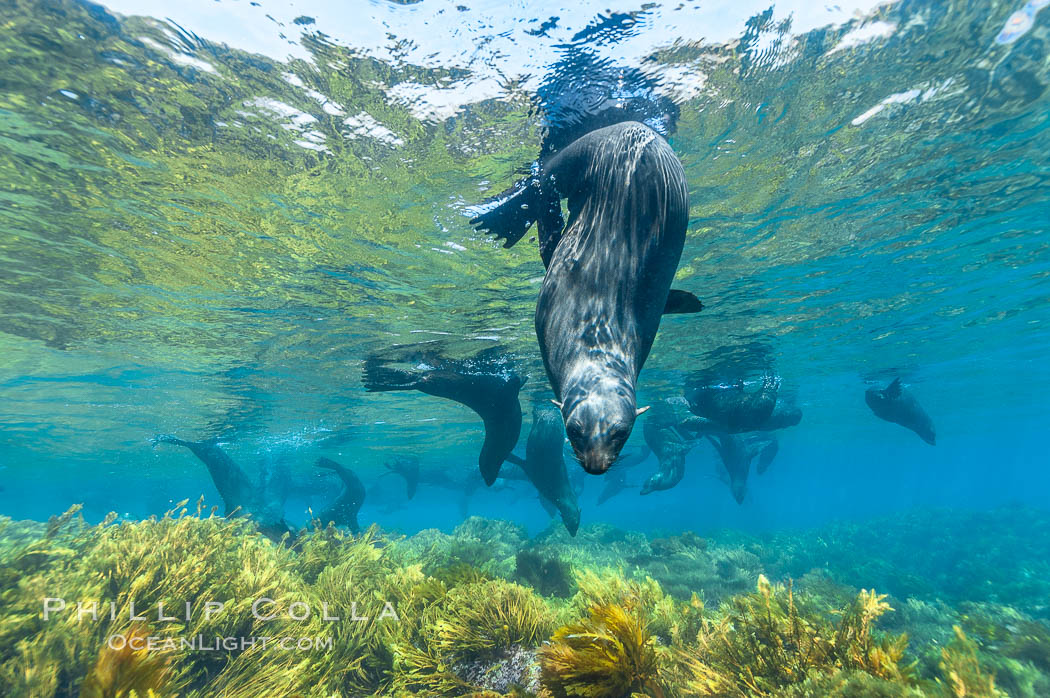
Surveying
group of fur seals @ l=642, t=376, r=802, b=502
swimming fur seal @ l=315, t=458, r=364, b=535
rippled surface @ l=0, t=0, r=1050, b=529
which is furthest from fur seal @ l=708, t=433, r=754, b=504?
swimming fur seal @ l=315, t=458, r=364, b=535

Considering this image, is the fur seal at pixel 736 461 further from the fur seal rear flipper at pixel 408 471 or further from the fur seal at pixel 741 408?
the fur seal rear flipper at pixel 408 471

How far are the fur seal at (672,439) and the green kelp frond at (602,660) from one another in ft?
40.3

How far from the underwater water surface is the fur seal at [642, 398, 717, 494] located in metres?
2.70

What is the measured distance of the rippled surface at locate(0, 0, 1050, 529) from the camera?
201 inches

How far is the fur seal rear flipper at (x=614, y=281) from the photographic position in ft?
8.32

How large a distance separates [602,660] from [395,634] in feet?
9.75

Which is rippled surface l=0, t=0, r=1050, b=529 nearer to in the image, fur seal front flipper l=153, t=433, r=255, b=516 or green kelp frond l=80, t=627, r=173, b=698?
fur seal front flipper l=153, t=433, r=255, b=516

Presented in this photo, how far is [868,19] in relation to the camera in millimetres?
5273

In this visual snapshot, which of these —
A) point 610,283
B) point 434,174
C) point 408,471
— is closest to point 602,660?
point 610,283

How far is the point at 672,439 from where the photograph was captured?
1844 centimetres

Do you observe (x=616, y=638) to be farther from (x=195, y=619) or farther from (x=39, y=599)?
(x=39, y=599)

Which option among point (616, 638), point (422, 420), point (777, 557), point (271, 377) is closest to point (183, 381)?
point (271, 377)

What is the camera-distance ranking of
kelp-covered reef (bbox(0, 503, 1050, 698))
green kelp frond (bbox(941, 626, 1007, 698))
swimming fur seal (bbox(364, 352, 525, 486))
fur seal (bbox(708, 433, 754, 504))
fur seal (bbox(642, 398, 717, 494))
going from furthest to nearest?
fur seal (bbox(708, 433, 754, 504))
fur seal (bbox(642, 398, 717, 494))
swimming fur seal (bbox(364, 352, 525, 486))
kelp-covered reef (bbox(0, 503, 1050, 698))
green kelp frond (bbox(941, 626, 1007, 698))

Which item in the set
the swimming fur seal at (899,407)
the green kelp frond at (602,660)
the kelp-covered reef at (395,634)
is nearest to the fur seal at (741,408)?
the swimming fur seal at (899,407)
